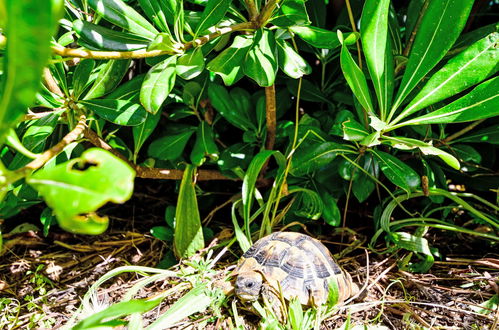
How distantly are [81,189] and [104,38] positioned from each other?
752mm

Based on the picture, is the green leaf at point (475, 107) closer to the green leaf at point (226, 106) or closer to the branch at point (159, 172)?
the green leaf at point (226, 106)

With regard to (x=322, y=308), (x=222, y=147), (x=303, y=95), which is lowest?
(x=322, y=308)

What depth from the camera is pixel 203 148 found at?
1.57 meters

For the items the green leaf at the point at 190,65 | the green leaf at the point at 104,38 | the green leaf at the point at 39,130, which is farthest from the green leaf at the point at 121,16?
the green leaf at the point at 39,130

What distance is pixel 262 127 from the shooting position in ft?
5.53

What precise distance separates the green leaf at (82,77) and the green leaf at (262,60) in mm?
530

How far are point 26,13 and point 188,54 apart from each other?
683 millimetres

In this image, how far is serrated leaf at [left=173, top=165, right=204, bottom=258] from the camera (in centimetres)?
159

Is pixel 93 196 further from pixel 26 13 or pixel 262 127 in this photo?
pixel 262 127

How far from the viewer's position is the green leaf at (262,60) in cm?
122

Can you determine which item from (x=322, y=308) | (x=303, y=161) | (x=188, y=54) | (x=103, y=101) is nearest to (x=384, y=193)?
(x=303, y=161)

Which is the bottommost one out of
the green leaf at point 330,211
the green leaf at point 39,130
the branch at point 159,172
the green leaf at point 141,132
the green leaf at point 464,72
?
the green leaf at point 330,211

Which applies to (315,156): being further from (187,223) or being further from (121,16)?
(121,16)

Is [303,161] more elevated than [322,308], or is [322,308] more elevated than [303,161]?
[303,161]
